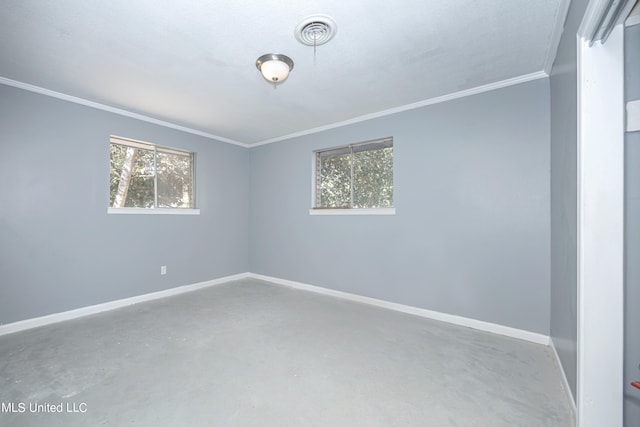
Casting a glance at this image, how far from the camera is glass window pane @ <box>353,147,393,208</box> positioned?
11.5 ft

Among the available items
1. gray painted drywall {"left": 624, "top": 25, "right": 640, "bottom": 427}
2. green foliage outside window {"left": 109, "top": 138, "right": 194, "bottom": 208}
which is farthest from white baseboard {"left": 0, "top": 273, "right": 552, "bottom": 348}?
gray painted drywall {"left": 624, "top": 25, "right": 640, "bottom": 427}

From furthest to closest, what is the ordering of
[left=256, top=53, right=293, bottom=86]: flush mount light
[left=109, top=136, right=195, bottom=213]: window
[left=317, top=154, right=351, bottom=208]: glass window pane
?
[left=317, top=154, right=351, bottom=208]: glass window pane < [left=109, top=136, right=195, bottom=213]: window < [left=256, top=53, right=293, bottom=86]: flush mount light

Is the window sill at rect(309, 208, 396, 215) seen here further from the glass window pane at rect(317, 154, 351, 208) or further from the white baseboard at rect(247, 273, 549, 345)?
the white baseboard at rect(247, 273, 549, 345)

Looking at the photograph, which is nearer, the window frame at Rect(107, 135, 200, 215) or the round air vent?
the round air vent

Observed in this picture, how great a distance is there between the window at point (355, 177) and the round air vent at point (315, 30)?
176 centimetres

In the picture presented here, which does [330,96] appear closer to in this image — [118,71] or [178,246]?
[118,71]

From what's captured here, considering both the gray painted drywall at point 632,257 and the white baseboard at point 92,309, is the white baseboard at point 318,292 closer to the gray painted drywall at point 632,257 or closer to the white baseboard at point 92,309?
the white baseboard at point 92,309

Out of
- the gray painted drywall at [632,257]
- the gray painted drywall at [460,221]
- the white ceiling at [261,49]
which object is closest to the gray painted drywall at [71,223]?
the white ceiling at [261,49]

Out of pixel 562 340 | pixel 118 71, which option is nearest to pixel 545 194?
pixel 562 340

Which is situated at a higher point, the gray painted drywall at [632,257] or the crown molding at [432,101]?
the crown molding at [432,101]

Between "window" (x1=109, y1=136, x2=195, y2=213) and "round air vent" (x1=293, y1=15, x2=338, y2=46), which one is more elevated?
"round air vent" (x1=293, y1=15, x2=338, y2=46)

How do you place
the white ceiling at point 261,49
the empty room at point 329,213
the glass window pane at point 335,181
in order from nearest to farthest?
the empty room at point 329,213
the white ceiling at point 261,49
the glass window pane at point 335,181

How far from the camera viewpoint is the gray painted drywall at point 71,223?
106 inches
